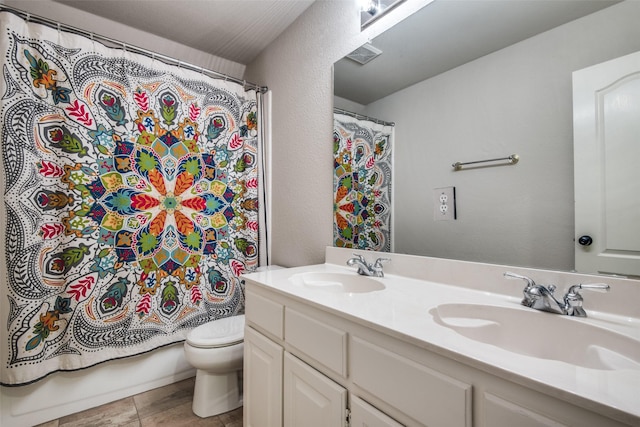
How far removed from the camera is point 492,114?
1015 millimetres

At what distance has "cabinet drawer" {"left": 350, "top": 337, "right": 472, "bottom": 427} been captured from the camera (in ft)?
1.85

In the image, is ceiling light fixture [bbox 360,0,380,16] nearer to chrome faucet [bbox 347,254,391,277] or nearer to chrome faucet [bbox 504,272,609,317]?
chrome faucet [bbox 347,254,391,277]

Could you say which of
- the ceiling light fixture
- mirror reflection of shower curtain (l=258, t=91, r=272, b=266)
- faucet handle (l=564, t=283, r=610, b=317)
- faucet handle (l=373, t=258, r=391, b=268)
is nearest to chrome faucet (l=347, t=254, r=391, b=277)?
faucet handle (l=373, t=258, r=391, b=268)

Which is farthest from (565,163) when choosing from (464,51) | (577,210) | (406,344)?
(406,344)

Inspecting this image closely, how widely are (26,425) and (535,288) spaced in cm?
235

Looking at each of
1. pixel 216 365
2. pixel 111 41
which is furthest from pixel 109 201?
pixel 216 365

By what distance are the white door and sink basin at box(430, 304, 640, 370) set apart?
23cm

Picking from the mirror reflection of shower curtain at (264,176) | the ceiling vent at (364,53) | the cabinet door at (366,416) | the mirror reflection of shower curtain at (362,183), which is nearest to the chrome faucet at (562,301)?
the cabinet door at (366,416)

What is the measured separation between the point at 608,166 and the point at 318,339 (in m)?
0.99

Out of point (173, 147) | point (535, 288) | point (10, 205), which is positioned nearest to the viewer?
point (535, 288)

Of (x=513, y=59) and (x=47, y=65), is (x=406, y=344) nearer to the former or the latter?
(x=513, y=59)

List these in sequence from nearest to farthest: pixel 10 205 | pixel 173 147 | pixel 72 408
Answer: pixel 10 205, pixel 72 408, pixel 173 147

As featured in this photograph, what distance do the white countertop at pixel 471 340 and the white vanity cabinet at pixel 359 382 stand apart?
0.01m

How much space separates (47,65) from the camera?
1.41 metres
